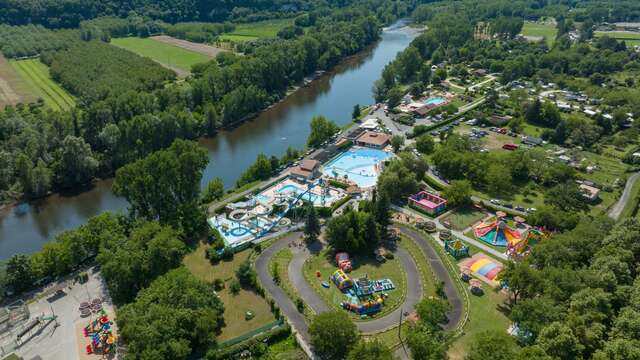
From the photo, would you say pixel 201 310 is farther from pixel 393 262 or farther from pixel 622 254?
pixel 622 254

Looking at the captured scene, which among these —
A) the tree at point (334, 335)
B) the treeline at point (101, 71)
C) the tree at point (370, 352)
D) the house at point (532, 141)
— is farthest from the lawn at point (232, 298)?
the house at point (532, 141)

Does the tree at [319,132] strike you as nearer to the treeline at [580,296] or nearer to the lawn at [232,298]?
the lawn at [232,298]

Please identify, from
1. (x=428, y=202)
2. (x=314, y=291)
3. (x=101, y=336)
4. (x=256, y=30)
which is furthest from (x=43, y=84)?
(x=428, y=202)

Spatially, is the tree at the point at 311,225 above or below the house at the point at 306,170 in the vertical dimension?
above

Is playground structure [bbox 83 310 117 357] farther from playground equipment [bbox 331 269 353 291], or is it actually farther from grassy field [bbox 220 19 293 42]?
grassy field [bbox 220 19 293 42]

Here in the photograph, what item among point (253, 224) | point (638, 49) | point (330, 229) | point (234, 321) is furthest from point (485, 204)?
point (638, 49)

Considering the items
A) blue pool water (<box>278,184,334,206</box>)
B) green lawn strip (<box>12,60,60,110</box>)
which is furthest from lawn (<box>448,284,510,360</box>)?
green lawn strip (<box>12,60,60,110</box>)
